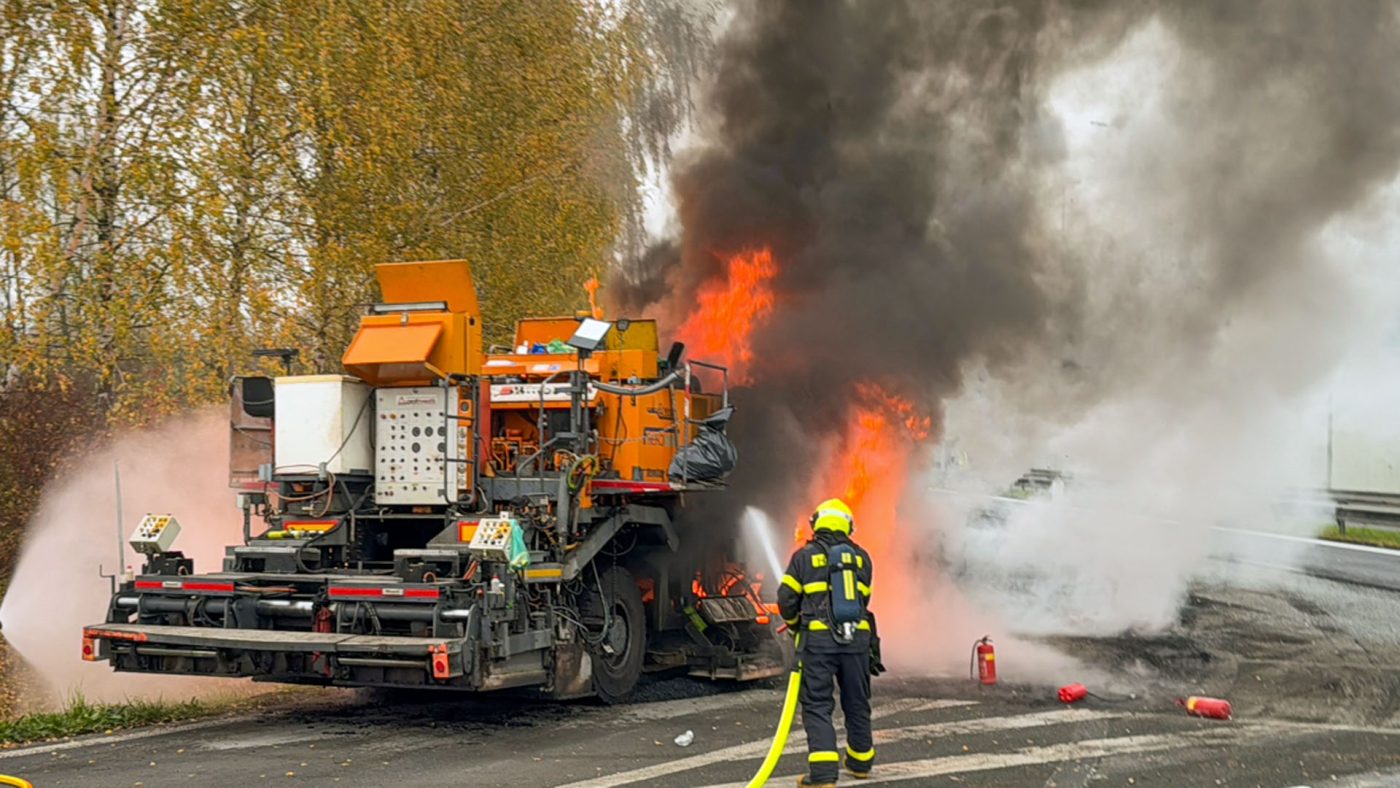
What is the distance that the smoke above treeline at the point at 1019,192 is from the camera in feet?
42.7

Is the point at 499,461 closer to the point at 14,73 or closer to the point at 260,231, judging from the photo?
the point at 260,231

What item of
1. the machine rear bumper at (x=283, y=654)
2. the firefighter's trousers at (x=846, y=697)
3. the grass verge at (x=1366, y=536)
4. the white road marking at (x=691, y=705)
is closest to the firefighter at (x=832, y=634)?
the firefighter's trousers at (x=846, y=697)

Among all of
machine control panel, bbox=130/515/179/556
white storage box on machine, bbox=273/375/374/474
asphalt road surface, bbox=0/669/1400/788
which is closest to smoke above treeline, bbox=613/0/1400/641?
asphalt road surface, bbox=0/669/1400/788

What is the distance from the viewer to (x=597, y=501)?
1048cm

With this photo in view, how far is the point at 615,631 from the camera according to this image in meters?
10.7

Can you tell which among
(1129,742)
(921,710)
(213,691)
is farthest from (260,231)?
(1129,742)

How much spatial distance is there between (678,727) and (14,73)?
10.1 m

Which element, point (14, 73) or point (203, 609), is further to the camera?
point (14, 73)

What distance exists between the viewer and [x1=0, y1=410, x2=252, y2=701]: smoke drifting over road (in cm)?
1286

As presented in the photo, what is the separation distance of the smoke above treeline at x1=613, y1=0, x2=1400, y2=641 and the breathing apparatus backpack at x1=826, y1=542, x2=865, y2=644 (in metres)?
4.44

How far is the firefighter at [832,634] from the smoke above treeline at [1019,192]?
441cm

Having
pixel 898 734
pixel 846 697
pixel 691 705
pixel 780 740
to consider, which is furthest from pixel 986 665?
pixel 780 740

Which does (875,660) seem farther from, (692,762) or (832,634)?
(692,762)

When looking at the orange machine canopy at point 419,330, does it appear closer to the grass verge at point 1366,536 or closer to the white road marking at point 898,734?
the white road marking at point 898,734
